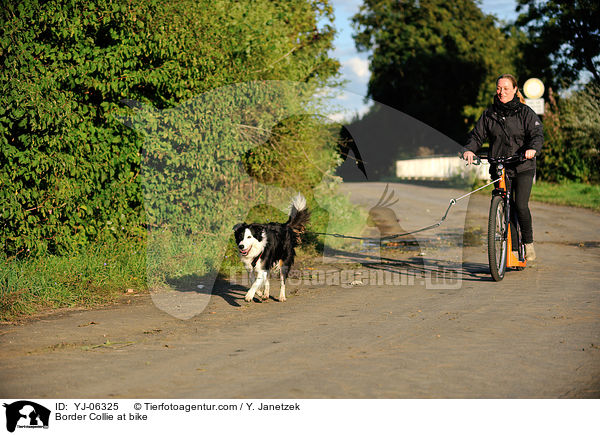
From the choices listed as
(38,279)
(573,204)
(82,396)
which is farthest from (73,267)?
(573,204)

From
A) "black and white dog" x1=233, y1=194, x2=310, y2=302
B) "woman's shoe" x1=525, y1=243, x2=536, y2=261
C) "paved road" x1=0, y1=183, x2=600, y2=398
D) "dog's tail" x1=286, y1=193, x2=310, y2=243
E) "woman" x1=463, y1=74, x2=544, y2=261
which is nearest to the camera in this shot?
"paved road" x1=0, y1=183, x2=600, y2=398

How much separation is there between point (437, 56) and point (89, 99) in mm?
46649

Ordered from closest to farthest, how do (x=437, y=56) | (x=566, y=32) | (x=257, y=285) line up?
(x=257, y=285) < (x=566, y=32) < (x=437, y=56)

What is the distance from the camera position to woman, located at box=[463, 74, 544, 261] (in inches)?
352

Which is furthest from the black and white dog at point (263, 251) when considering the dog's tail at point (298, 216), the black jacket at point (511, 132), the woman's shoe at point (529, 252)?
the woman's shoe at point (529, 252)

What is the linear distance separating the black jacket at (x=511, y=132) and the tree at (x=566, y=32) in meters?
31.1

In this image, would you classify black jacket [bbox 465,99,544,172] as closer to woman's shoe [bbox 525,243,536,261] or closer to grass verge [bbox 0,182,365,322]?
woman's shoe [bbox 525,243,536,261]

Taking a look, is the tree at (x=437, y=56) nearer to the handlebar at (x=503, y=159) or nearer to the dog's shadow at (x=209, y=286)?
the handlebar at (x=503, y=159)

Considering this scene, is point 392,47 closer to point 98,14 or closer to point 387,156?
point 387,156

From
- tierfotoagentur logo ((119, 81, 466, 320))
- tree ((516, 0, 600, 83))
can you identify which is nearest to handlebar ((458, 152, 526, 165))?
tierfotoagentur logo ((119, 81, 466, 320))

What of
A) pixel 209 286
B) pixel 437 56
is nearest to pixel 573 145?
pixel 209 286
